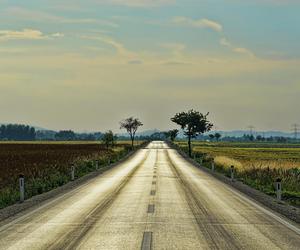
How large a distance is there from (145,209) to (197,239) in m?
4.90

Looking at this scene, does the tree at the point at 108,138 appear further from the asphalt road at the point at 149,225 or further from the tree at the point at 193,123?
the asphalt road at the point at 149,225

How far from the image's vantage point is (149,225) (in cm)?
1152

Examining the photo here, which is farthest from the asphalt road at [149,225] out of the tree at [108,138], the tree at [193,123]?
the tree at [108,138]

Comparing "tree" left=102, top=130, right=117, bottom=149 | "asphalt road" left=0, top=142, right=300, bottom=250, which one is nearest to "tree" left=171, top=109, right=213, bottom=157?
"tree" left=102, top=130, right=117, bottom=149

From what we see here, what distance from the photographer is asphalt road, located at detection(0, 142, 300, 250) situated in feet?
30.8

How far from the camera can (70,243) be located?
9.34m

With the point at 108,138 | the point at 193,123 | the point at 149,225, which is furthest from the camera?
the point at 108,138

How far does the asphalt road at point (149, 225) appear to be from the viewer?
9.39 m

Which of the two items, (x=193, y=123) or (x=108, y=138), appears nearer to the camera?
(x=193, y=123)

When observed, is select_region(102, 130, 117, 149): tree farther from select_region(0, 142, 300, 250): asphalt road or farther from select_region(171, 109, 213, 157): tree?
select_region(0, 142, 300, 250): asphalt road

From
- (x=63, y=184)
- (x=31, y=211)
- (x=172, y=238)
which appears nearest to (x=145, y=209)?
(x=31, y=211)

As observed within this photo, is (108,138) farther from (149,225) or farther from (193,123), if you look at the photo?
(149,225)

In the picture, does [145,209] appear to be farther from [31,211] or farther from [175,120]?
[175,120]

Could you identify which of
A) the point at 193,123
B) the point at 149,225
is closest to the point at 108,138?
the point at 193,123
